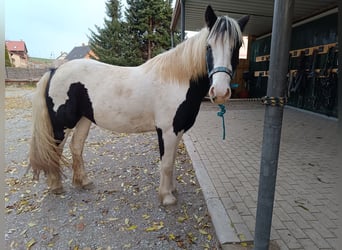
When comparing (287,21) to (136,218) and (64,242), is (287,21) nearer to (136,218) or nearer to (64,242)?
(136,218)

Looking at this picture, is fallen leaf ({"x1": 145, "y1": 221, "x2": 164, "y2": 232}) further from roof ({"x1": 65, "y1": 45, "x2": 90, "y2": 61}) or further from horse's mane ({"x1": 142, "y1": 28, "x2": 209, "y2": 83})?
roof ({"x1": 65, "y1": 45, "x2": 90, "y2": 61})

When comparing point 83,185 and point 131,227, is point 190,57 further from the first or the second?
point 83,185

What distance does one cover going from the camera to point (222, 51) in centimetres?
150

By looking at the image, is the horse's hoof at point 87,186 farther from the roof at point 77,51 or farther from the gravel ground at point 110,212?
the roof at point 77,51

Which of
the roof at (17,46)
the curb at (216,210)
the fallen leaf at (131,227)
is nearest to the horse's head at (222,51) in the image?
the curb at (216,210)

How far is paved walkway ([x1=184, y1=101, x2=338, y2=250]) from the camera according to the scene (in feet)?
5.67

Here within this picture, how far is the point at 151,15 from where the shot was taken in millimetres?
15555

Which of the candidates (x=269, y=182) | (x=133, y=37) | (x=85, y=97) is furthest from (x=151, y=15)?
(x=269, y=182)

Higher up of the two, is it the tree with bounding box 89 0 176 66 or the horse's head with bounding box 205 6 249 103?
the tree with bounding box 89 0 176 66

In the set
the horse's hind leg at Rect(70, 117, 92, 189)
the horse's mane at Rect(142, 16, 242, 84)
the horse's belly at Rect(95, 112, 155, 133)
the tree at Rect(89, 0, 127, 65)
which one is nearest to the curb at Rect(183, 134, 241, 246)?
the horse's belly at Rect(95, 112, 155, 133)

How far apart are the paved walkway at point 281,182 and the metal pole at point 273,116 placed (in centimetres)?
36

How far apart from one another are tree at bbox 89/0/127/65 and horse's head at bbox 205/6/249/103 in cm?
1531

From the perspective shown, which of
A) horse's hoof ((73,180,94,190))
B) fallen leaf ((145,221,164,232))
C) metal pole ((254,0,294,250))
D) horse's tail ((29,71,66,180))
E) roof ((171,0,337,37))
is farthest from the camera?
roof ((171,0,337,37))

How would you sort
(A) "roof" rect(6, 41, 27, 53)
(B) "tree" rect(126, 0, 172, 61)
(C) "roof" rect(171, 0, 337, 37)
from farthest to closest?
(A) "roof" rect(6, 41, 27, 53), (B) "tree" rect(126, 0, 172, 61), (C) "roof" rect(171, 0, 337, 37)
